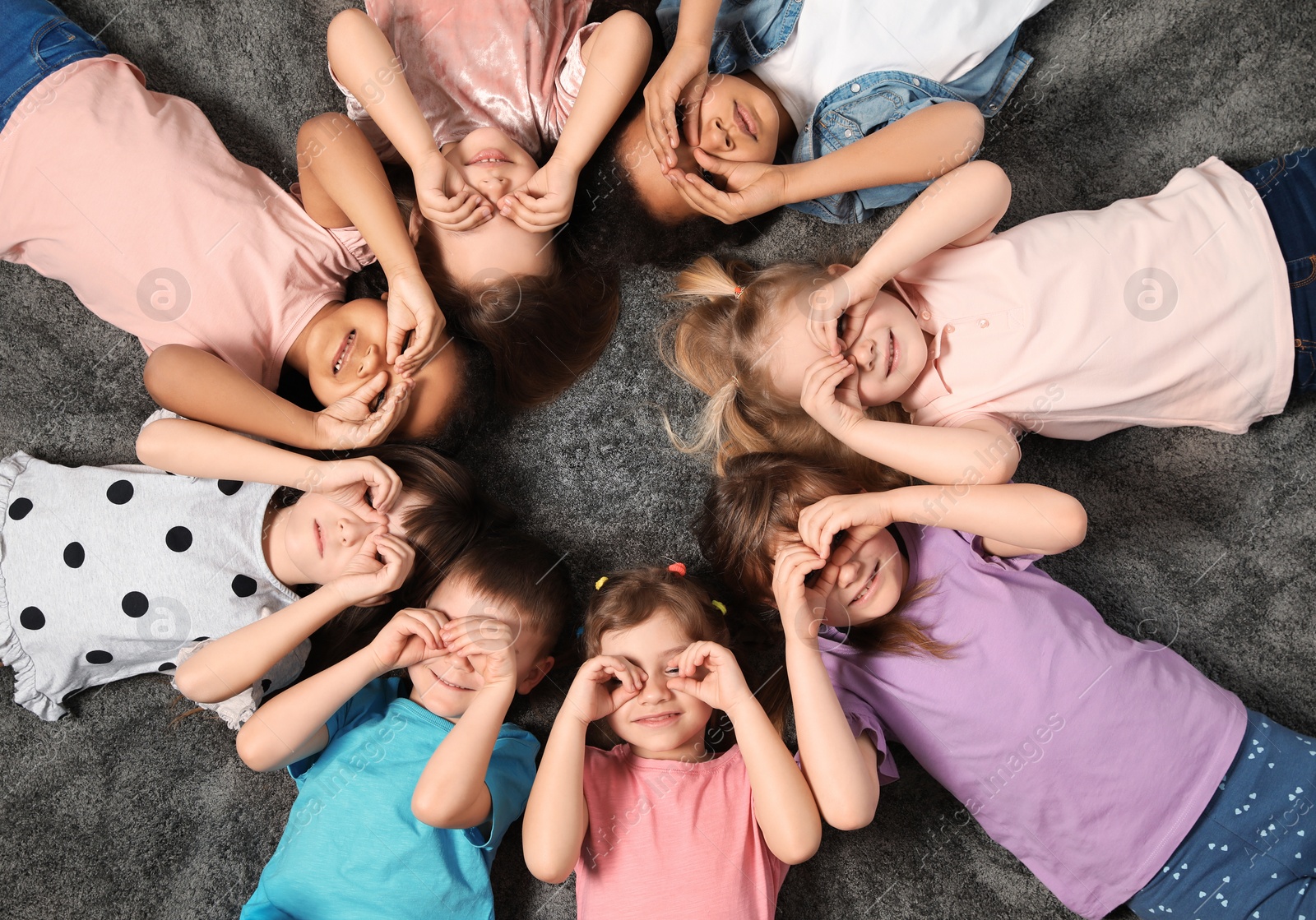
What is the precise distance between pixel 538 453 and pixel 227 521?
0.47 meters

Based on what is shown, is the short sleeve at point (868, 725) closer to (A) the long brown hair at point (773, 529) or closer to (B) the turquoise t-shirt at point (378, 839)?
(A) the long brown hair at point (773, 529)

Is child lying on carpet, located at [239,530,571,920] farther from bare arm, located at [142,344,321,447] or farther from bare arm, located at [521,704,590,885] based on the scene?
bare arm, located at [142,344,321,447]

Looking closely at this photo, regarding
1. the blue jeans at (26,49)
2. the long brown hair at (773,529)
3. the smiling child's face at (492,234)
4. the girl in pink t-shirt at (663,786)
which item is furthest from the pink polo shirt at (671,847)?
the blue jeans at (26,49)

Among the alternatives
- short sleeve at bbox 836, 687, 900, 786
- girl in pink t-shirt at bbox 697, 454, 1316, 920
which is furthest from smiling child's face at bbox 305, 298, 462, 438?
short sleeve at bbox 836, 687, 900, 786

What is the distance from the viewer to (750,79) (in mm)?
1288

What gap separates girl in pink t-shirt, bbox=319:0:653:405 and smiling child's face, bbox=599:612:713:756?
0.43 m

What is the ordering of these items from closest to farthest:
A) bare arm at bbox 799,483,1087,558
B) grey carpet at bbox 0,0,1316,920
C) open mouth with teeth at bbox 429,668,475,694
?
bare arm at bbox 799,483,1087,558, open mouth with teeth at bbox 429,668,475,694, grey carpet at bbox 0,0,1316,920

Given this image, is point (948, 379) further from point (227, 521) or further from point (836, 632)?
point (227, 521)

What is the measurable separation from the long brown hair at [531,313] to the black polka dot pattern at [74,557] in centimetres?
62

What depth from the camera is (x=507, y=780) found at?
115cm

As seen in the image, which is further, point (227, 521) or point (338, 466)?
point (227, 521)

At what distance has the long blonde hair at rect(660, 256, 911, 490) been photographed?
1.16m

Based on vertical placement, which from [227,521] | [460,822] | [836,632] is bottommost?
[836,632]

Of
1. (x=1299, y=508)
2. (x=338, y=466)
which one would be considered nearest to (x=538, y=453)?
(x=338, y=466)
